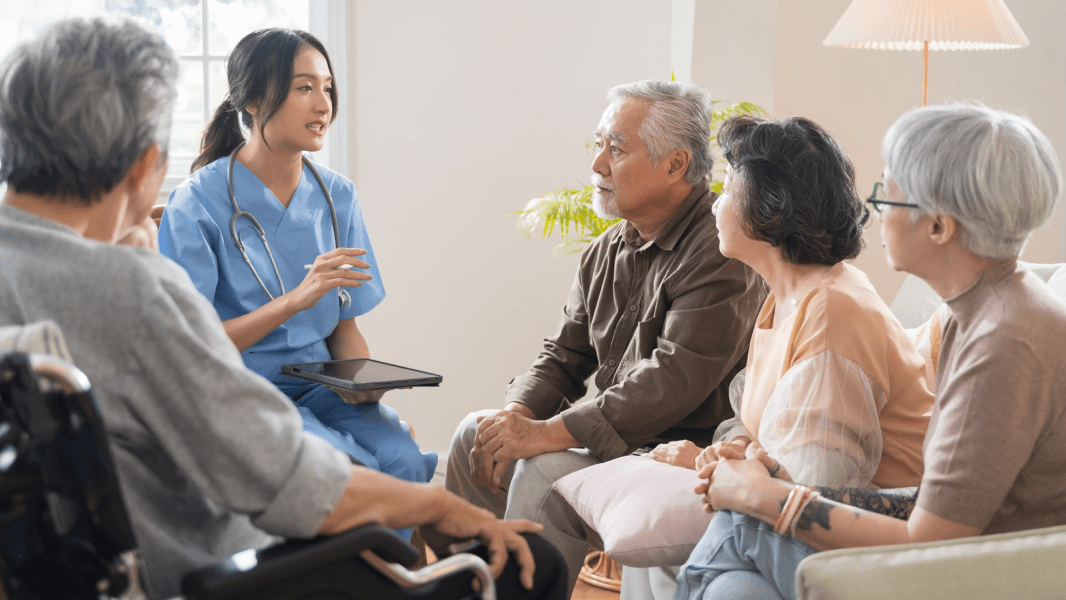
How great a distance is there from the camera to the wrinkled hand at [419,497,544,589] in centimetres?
109

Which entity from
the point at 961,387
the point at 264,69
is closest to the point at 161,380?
the point at 961,387

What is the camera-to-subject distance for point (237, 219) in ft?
6.55

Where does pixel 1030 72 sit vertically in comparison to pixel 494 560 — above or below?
above

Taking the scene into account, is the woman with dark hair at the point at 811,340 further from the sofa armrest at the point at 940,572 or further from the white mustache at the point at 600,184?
the white mustache at the point at 600,184

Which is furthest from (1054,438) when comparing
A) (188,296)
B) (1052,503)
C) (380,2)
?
(380,2)

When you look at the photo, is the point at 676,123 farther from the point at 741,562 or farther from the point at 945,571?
the point at 945,571

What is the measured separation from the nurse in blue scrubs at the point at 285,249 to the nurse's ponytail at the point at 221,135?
0.22 ft

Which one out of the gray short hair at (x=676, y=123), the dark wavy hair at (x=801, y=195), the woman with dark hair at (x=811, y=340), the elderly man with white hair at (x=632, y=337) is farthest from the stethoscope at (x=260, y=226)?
the dark wavy hair at (x=801, y=195)

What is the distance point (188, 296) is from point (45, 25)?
319 millimetres

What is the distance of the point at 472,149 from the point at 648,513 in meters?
2.01

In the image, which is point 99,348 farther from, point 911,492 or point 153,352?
point 911,492

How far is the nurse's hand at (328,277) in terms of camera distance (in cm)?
183

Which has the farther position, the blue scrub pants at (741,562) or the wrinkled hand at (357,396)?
the wrinkled hand at (357,396)

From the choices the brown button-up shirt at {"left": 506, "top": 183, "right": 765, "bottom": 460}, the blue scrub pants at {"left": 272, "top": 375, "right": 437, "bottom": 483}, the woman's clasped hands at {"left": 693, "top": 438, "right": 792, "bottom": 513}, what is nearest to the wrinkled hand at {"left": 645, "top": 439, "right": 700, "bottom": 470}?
the brown button-up shirt at {"left": 506, "top": 183, "right": 765, "bottom": 460}
